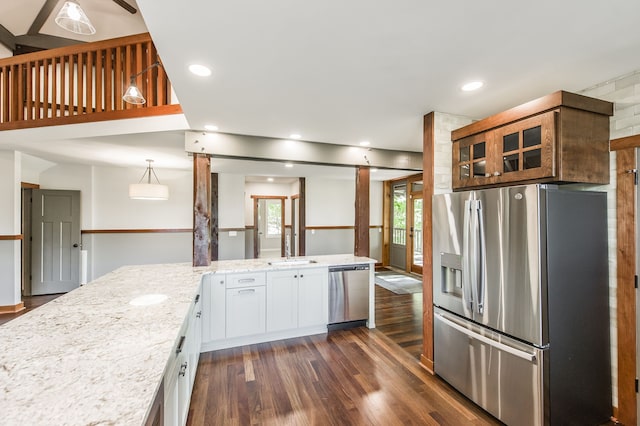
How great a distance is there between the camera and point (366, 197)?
13.4ft

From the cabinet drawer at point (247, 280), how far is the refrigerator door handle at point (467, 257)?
2036 millimetres

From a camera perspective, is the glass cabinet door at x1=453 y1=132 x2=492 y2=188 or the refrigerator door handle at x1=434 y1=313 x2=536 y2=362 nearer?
the refrigerator door handle at x1=434 y1=313 x2=536 y2=362

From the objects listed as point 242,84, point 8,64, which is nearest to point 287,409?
point 242,84

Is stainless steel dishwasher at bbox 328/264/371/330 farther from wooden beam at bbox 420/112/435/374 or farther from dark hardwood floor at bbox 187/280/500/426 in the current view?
wooden beam at bbox 420/112/435/374

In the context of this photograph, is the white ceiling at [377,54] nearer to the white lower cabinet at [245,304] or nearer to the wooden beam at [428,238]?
the wooden beam at [428,238]

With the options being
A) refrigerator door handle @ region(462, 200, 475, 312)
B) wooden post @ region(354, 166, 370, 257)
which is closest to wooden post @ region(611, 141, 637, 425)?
refrigerator door handle @ region(462, 200, 475, 312)

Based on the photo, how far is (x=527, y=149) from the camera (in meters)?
2.02

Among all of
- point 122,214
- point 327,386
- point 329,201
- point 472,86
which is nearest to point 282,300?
point 327,386

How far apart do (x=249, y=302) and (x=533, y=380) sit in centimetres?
254

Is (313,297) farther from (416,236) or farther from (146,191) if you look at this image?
(416,236)

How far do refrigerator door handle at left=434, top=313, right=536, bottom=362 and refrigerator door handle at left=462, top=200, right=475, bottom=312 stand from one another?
0.18 m

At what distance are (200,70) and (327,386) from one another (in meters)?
2.67

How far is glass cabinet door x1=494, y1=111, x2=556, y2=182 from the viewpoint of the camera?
189 centimetres

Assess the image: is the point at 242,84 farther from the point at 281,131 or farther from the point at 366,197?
the point at 366,197
